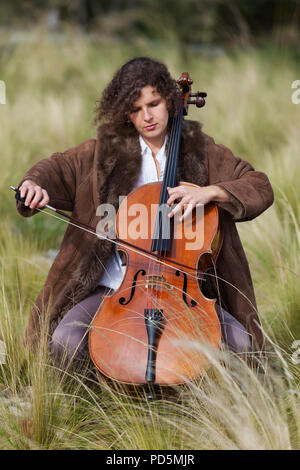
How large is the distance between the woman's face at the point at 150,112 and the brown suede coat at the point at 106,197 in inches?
4.0

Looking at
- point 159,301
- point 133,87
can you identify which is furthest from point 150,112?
point 159,301

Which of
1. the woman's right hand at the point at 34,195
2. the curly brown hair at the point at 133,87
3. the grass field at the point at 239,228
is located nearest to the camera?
the grass field at the point at 239,228

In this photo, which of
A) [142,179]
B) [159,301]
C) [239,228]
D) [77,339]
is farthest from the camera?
[239,228]

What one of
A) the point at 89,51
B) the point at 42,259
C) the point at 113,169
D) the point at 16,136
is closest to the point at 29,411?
the point at 113,169

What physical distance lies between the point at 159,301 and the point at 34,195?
57cm

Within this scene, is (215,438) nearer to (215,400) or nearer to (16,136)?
(215,400)

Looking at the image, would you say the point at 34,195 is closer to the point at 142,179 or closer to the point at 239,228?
the point at 142,179

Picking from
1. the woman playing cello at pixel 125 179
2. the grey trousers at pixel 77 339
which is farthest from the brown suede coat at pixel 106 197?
the grey trousers at pixel 77 339

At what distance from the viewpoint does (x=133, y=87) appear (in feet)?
7.73

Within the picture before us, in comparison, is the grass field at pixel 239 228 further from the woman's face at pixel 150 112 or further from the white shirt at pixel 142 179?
the woman's face at pixel 150 112

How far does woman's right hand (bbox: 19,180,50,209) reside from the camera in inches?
83.3

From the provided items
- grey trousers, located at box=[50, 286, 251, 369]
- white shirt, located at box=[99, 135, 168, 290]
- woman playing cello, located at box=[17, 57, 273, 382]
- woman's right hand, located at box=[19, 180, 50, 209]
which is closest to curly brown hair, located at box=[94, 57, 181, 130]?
woman playing cello, located at box=[17, 57, 273, 382]

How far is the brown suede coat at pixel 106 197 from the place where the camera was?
2389mm

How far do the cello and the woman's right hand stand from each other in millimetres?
291
